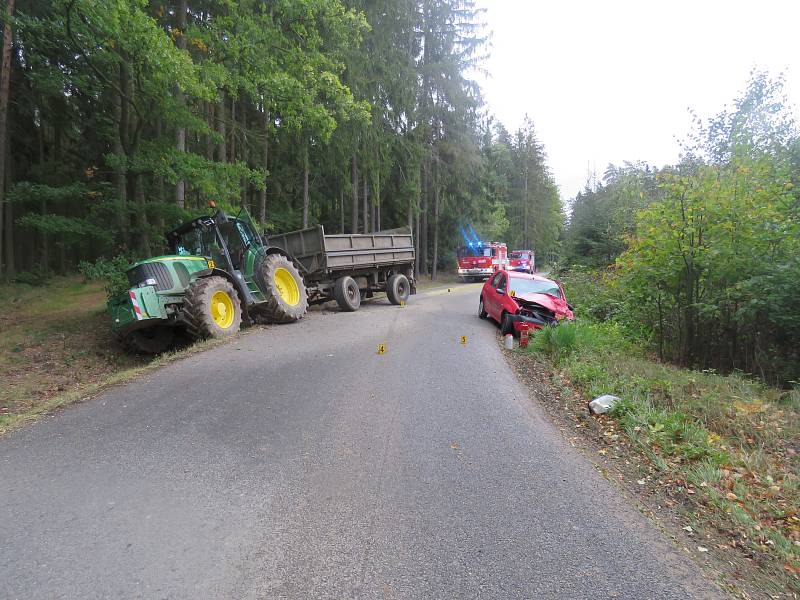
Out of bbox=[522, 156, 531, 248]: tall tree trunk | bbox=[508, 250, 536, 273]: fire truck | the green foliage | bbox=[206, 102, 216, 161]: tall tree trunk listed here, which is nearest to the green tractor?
bbox=[206, 102, 216, 161]: tall tree trunk

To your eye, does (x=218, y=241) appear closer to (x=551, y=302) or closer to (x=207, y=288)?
(x=207, y=288)

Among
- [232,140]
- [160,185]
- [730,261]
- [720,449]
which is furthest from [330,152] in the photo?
[720,449]

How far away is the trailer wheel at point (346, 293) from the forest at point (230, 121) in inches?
158

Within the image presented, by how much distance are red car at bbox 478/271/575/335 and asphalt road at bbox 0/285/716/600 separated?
4257mm

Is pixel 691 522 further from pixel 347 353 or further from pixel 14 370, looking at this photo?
pixel 14 370

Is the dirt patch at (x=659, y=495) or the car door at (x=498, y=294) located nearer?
the dirt patch at (x=659, y=495)

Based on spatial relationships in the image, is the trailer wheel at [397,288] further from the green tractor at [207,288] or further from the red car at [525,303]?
the red car at [525,303]

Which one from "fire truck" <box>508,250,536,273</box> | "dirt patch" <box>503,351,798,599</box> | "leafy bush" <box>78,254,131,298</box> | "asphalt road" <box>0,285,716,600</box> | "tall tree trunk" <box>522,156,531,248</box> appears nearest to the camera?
"asphalt road" <box>0,285,716,600</box>

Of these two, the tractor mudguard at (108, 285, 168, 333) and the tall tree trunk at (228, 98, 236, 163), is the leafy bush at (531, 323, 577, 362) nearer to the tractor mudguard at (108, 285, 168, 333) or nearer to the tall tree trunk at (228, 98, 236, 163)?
the tractor mudguard at (108, 285, 168, 333)

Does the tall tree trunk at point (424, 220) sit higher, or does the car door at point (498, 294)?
the tall tree trunk at point (424, 220)

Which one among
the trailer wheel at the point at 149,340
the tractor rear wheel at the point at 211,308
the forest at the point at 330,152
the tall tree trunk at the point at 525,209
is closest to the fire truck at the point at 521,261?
the forest at the point at 330,152

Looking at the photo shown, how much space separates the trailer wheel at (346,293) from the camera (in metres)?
13.5

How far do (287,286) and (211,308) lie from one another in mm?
2957

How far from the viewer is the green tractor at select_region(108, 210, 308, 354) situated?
28.9 ft
